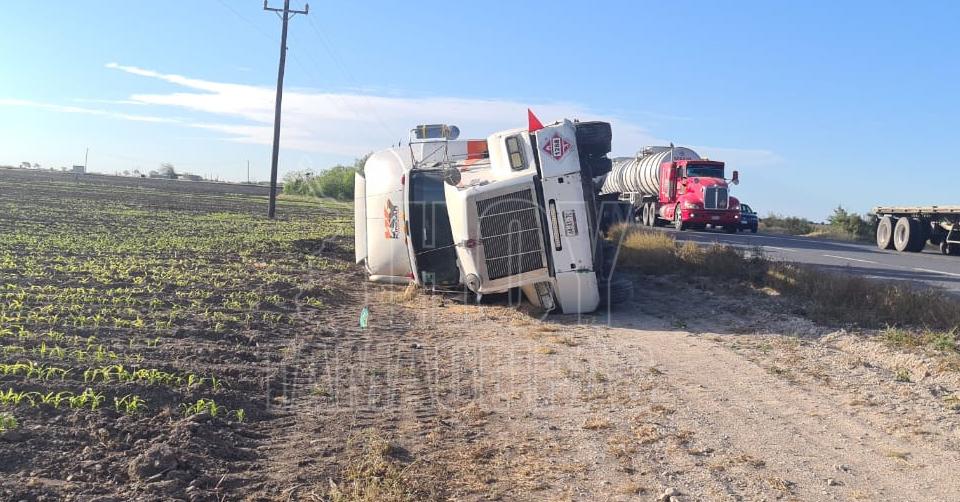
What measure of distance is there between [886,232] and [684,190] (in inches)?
307

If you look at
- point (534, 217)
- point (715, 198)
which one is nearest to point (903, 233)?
point (715, 198)

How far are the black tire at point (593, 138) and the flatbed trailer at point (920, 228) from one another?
612 inches

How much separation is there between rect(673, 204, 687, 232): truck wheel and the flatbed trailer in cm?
→ 717

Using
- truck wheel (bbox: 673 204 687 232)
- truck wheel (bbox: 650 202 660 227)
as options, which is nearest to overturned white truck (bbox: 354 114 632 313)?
truck wheel (bbox: 673 204 687 232)

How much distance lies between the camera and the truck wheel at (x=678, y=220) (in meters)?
32.0

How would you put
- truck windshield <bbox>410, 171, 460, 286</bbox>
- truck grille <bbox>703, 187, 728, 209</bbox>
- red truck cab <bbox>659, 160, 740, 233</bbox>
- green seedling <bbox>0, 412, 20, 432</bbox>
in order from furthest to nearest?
red truck cab <bbox>659, 160, 740, 233</bbox>
truck grille <bbox>703, 187, 728, 209</bbox>
truck windshield <bbox>410, 171, 460, 286</bbox>
green seedling <bbox>0, 412, 20, 432</bbox>

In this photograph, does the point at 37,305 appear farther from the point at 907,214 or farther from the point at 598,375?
the point at 907,214

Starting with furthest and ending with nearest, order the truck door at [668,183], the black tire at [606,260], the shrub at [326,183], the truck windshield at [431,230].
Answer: the shrub at [326,183] < the truck door at [668,183] < the truck windshield at [431,230] < the black tire at [606,260]

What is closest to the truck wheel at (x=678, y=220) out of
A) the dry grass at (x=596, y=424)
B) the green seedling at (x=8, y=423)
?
the dry grass at (x=596, y=424)

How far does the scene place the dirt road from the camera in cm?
535

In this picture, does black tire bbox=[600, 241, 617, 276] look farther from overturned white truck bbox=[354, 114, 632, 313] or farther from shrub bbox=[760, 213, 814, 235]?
shrub bbox=[760, 213, 814, 235]

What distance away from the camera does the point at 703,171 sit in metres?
32.7

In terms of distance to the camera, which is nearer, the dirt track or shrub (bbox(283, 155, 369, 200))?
the dirt track

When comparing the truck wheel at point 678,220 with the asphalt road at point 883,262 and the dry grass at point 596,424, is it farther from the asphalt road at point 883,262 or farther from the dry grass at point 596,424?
the dry grass at point 596,424
